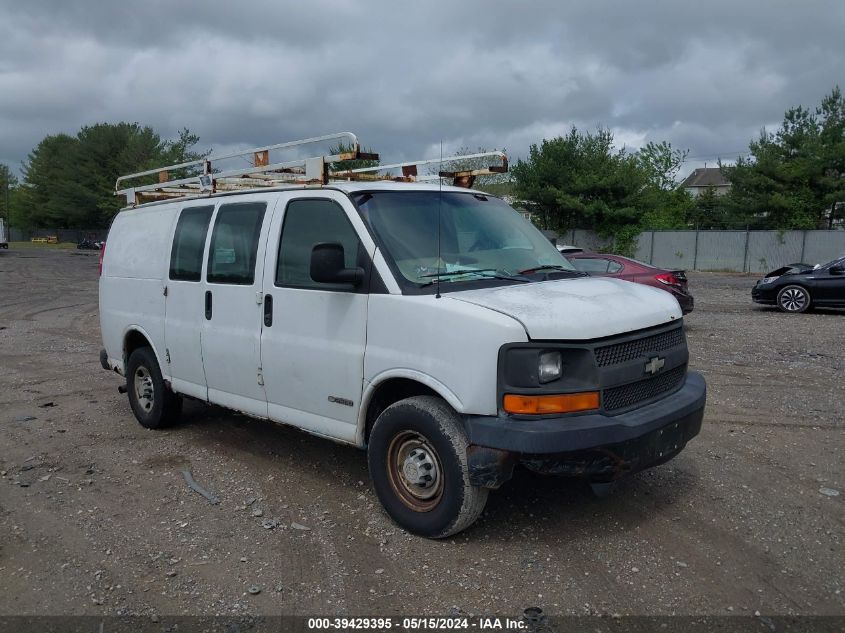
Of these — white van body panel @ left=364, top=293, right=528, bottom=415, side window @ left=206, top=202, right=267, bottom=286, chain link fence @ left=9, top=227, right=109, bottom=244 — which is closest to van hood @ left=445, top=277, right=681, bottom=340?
white van body panel @ left=364, top=293, right=528, bottom=415

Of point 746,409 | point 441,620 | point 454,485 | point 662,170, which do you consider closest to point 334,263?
point 454,485

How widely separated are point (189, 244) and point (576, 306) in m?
3.47

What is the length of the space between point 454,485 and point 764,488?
2.50 metres

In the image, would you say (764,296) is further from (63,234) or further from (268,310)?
(63,234)

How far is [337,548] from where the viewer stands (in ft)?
13.4

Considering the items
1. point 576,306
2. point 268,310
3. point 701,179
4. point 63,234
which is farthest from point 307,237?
point 701,179

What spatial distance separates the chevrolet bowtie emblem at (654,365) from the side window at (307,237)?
6.18ft

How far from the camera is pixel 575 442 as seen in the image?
3.59 m

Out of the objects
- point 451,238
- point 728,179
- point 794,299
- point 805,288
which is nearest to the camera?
point 451,238

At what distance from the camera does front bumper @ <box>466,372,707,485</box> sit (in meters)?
3.58

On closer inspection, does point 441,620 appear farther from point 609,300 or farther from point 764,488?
point 764,488

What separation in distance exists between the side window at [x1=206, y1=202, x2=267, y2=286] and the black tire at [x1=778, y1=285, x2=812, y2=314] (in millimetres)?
14227

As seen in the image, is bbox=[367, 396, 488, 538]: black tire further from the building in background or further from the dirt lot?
the building in background

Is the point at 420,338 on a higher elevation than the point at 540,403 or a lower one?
higher
